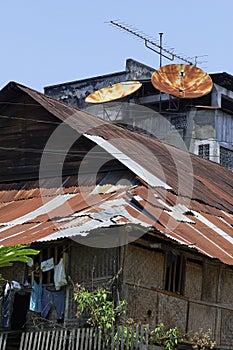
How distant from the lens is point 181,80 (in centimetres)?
3122

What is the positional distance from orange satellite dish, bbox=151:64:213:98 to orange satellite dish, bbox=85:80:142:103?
1119 mm

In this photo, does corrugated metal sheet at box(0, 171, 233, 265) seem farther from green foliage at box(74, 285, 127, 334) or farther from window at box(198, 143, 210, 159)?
window at box(198, 143, 210, 159)

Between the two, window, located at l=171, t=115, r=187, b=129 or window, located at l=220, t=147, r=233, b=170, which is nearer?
window, located at l=171, t=115, r=187, b=129

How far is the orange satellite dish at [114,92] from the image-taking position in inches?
1262

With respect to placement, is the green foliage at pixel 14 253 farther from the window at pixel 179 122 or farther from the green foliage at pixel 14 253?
the window at pixel 179 122

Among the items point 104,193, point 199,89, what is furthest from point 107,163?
point 199,89

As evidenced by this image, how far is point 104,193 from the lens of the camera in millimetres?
17016

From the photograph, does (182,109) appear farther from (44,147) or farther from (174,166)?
(44,147)

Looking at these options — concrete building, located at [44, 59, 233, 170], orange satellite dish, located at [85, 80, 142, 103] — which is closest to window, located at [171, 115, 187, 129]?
concrete building, located at [44, 59, 233, 170]

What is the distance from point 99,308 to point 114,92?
1958 centimetres

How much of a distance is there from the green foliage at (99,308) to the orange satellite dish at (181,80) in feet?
58.3

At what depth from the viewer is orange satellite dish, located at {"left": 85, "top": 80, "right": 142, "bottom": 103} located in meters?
32.1

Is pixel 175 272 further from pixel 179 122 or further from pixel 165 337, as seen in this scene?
pixel 179 122

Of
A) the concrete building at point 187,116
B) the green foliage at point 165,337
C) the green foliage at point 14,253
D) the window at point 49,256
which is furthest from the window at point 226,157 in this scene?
the green foliage at point 14,253
